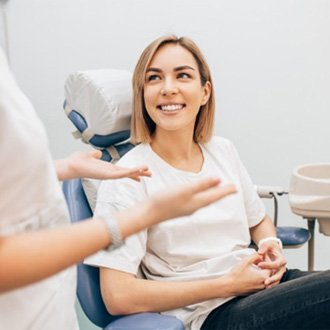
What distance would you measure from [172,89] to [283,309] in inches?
25.1

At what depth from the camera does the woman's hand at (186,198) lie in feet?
1.97

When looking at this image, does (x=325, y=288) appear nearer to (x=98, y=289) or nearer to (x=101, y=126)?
(x=98, y=289)

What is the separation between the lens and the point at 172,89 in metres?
1.35

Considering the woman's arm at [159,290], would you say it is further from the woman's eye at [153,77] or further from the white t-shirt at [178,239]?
the woman's eye at [153,77]

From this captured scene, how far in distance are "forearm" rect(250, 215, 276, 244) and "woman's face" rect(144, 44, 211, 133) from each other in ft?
1.26

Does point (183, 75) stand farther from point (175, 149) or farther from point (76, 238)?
point (76, 238)

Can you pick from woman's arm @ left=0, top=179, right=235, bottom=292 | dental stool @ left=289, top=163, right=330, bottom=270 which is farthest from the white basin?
woman's arm @ left=0, top=179, right=235, bottom=292

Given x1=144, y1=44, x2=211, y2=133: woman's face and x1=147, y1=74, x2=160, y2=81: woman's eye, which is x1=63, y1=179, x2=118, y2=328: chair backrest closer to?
x1=144, y1=44, x2=211, y2=133: woman's face

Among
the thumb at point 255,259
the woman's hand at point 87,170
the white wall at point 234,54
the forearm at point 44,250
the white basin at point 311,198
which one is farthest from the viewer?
the white wall at point 234,54

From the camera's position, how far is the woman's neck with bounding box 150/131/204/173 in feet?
4.58

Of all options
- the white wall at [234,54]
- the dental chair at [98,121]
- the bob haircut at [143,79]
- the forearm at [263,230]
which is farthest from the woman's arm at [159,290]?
the white wall at [234,54]

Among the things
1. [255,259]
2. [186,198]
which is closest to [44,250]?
[186,198]

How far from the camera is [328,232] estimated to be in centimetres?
159

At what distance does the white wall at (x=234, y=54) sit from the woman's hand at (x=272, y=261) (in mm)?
751
